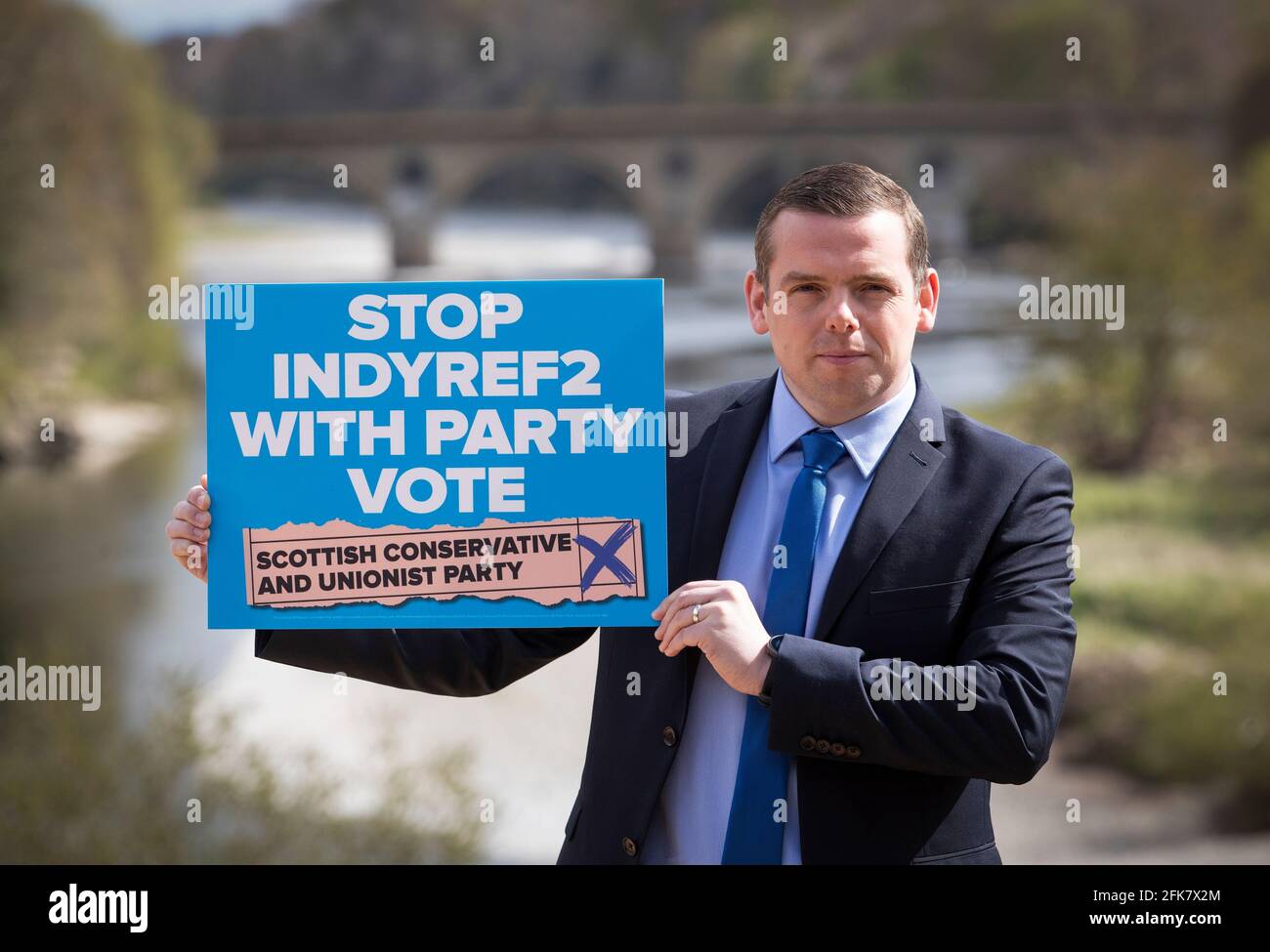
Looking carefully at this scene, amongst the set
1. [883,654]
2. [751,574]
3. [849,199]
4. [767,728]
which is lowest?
[767,728]

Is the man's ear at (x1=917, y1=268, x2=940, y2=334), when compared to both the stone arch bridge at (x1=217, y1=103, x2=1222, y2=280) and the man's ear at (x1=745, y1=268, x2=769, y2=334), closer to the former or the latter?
the man's ear at (x1=745, y1=268, x2=769, y2=334)

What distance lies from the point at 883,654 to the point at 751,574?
0.22m

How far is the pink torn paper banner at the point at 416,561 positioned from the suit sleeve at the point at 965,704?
1.51 ft

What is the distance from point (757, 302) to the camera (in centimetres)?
220

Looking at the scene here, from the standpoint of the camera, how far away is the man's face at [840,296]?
6.84 feet

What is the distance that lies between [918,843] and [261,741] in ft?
57.4

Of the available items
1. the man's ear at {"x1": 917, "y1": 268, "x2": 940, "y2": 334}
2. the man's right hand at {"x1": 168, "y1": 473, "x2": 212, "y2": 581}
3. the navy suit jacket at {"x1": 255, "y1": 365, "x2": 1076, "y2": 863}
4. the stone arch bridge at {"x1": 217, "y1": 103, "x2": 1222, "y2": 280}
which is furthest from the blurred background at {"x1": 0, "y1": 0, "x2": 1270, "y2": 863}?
the man's right hand at {"x1": 168, "y1": 473, "x2": 212, "y2": 581}

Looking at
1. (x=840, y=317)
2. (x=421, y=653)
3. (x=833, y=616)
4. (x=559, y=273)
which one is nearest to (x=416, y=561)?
(x=421, y=653)

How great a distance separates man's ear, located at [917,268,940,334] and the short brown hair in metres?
0.02

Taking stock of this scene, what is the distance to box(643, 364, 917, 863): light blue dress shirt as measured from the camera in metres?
2.19

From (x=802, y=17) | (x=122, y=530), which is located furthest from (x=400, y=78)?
(x=122, y=530)

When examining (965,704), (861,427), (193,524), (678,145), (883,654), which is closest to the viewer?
(965,704)

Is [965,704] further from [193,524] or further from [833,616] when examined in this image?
[193,524]
